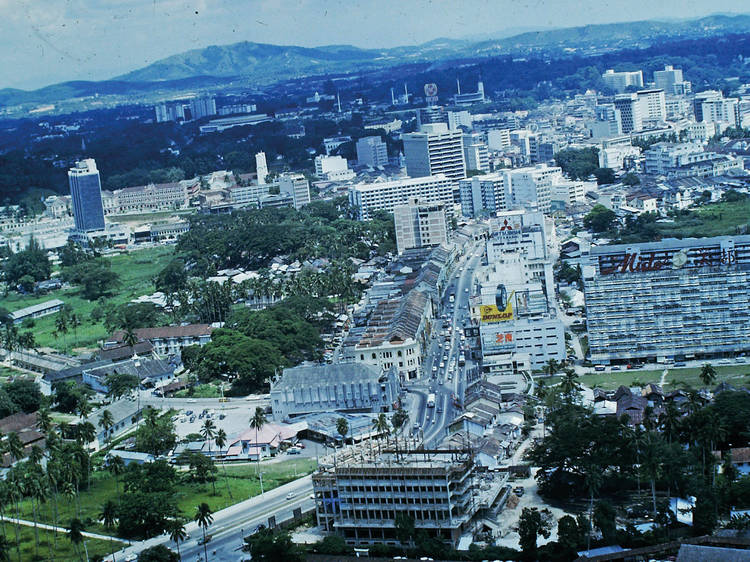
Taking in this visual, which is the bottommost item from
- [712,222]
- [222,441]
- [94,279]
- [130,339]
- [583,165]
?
[222,441]

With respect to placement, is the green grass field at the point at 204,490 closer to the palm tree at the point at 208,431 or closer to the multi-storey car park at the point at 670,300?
the palm tree at the point at 208,431

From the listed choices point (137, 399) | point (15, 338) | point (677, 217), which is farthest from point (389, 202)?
point (137, 399)

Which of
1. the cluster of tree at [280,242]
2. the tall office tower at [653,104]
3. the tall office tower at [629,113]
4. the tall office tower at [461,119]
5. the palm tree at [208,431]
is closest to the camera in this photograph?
the palm tree at [208,431]

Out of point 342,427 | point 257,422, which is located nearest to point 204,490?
point 257,422

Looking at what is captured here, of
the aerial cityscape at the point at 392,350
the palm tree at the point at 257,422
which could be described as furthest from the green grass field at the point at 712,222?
the palm tree at the point at 257,422

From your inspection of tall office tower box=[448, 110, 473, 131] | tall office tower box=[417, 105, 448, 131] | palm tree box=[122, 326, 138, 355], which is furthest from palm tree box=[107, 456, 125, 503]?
tall office tower box=[417, 105, 448, 131]

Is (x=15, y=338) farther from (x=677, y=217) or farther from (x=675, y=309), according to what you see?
(x=677, y=217)

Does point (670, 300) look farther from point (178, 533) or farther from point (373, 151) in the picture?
point (373, 151)
